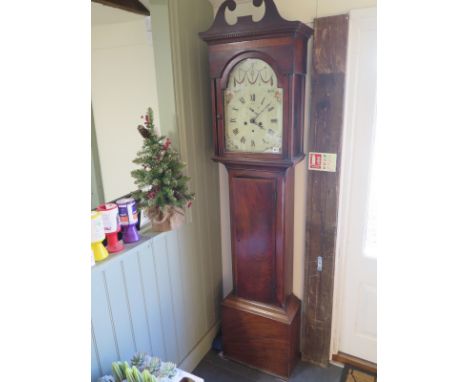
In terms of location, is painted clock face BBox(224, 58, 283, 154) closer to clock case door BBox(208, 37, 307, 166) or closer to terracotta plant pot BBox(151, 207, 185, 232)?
clock case door BBox(208, 37, 307, 166)

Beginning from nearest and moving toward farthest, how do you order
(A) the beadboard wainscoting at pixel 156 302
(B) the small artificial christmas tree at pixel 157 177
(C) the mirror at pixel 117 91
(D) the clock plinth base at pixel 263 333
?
(A) the beadboard wainscoting at pixel 156 302 < (B) the small artificial christmas tree at pixel 157 177 < (D) the clock plinth base at pixel 263 333 < (C) the mirror at pixel 117 91

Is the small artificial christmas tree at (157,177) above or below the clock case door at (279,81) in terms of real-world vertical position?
below

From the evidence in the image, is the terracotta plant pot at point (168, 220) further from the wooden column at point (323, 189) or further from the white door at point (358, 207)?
the white door at point (358, 207)

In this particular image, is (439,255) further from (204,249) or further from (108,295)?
(204,249)

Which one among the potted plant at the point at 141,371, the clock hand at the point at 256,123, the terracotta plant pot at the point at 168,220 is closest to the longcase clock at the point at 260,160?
the clock hand at the point at 256,123

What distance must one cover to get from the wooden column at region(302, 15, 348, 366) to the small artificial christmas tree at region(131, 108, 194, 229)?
0.73m

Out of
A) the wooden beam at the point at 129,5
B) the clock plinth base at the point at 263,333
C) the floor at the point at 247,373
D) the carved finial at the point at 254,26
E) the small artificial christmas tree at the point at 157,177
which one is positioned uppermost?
the wooden beam at the point at 129,5

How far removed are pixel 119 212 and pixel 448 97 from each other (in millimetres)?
1347

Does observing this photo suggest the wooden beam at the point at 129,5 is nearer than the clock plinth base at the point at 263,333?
Yes

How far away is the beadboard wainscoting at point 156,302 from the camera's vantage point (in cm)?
131

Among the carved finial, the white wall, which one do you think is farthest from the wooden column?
the carved finial

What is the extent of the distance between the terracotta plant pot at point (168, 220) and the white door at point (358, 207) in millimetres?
883

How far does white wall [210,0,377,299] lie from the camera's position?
149 centimetres
